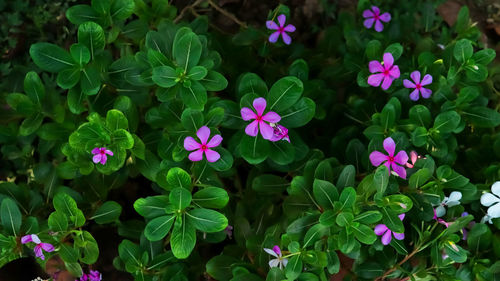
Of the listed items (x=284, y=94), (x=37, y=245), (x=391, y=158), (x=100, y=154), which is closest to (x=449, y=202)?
(x=391, y=158)

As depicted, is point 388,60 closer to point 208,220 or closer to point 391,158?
point 391,158

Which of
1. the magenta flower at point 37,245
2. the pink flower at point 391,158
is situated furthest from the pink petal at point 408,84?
the magenta flower at point 37,245

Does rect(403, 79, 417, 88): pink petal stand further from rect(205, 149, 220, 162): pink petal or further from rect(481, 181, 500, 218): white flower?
rect(205, 149, 220, 162): pink petal

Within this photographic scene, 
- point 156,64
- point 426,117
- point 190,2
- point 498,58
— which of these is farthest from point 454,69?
point 190,2

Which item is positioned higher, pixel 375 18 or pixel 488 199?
pixel 375 18

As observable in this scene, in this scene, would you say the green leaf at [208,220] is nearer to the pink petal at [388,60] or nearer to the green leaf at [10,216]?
the green leaf at [10,216]

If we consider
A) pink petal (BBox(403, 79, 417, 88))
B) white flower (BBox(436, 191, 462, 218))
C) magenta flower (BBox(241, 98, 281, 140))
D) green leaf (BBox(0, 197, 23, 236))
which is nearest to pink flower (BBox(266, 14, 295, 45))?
pink petal (BBox(403, 79, 417, 88))
